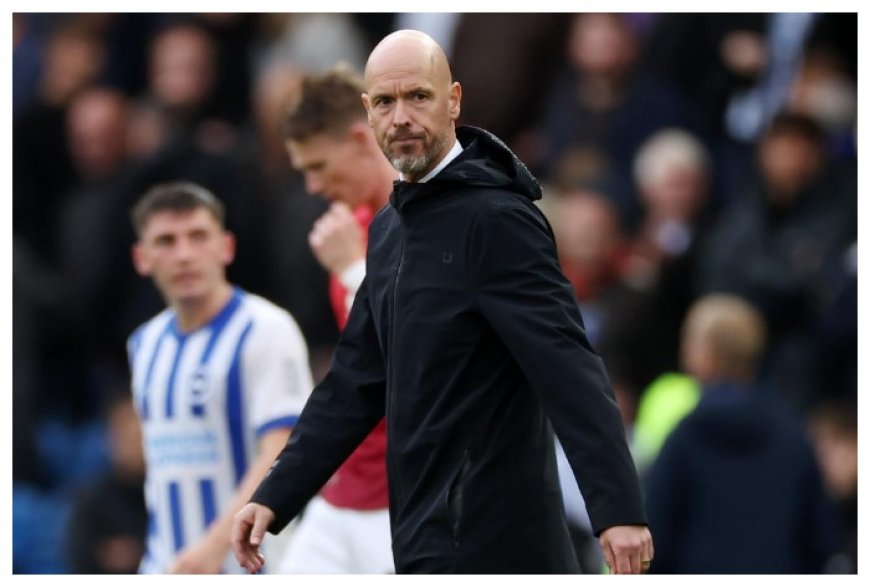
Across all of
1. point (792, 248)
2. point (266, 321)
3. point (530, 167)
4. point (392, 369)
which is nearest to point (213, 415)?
point (266, 321)

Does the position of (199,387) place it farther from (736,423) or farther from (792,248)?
(792,248)

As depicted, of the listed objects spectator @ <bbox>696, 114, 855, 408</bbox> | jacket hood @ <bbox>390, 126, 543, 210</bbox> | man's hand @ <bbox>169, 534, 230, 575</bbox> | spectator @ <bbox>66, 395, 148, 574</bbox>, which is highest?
jacket hood @ <bbox>390, 126, 543, 210</bbox>

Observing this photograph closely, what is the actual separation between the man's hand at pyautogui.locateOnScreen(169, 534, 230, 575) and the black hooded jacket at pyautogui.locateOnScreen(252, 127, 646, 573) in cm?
183

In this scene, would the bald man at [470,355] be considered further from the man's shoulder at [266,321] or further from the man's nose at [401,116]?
the man's shoulder at [266,321]

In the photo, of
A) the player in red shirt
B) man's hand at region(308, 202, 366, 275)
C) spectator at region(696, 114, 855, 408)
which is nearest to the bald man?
man's hand at region(308, 202, 366, 275)

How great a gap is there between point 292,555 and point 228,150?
191 inches

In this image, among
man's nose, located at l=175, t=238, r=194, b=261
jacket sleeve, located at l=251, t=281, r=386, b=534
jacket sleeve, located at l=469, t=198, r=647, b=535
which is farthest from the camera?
man's nose, located at l=175, t=238, r=194, b=261

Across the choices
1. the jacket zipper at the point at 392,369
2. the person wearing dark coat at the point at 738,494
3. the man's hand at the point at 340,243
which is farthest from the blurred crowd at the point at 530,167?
the jacket zipper at the point at 392,369

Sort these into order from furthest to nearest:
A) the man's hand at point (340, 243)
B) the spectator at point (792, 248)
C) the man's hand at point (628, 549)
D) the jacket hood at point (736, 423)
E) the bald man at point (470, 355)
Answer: the spectator at point (792, 248) → the jacket hood at point (736, 423) → the man's hand at point (340, 243) → the bald man at point (470, 355) → the man's hand at point (628, 549)

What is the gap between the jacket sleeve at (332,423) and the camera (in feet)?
17.3

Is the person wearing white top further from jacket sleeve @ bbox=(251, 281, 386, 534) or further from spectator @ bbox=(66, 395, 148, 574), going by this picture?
spectator @ bbox=(66, 395, 148, 574)

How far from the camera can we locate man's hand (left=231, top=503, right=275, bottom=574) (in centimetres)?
520

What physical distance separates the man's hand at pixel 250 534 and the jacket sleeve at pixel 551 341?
0.86 meters

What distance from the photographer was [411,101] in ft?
16.5
